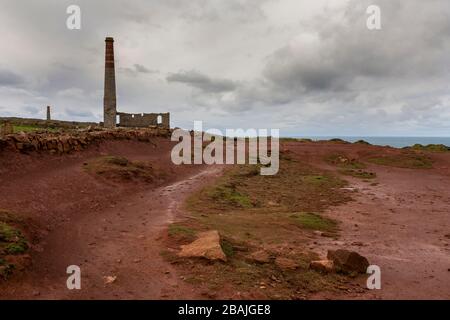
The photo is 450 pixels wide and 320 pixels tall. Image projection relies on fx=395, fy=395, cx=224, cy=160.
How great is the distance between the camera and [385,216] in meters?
16.4

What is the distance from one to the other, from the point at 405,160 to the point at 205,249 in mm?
31357

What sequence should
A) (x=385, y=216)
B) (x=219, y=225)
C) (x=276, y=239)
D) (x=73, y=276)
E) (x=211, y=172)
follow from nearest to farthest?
(x=73, y=276) → (x=276, y=239) → (x=219, y=225) → (x=385, y=216) → (x=211, y=172)

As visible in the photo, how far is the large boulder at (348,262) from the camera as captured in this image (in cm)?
911

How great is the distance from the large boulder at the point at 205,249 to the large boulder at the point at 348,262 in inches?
103

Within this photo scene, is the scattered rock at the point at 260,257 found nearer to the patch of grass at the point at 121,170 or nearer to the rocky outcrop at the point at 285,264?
the rocky outcrop at the point at 285,264

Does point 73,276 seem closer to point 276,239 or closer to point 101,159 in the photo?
point 276,239

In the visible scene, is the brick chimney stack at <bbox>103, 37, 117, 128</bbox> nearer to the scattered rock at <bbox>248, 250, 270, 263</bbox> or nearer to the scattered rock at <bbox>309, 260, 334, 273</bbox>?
the scattered rock at <bbox>248, 250, 270, 263</bbox>

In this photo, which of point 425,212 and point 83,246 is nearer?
point 83,246

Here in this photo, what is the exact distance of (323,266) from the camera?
356 inches

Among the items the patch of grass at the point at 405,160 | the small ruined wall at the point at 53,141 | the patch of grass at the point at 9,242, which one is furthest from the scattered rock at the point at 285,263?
the patch of grass at the point at 405,160
